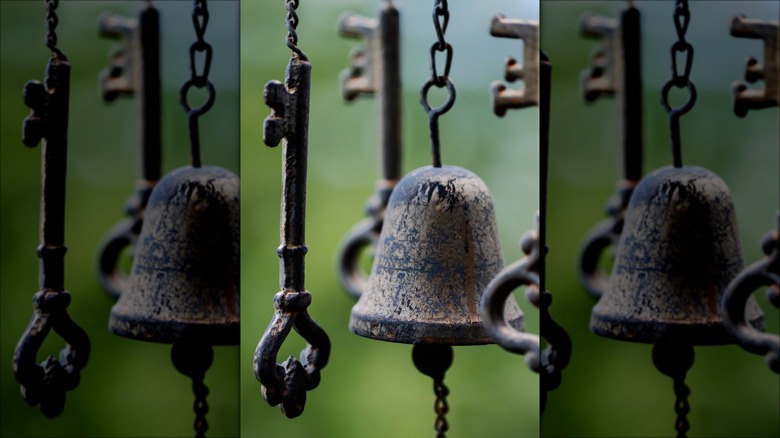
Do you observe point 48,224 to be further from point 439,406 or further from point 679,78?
point 679,78

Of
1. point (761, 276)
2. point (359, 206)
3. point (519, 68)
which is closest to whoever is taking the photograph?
point (761, 276)

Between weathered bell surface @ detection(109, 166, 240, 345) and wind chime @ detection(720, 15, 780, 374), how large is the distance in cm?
51

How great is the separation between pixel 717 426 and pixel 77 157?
1.29 meters

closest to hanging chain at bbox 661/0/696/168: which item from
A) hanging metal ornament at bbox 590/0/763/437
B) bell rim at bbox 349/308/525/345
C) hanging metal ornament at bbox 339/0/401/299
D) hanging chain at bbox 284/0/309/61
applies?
hanging metal ornament at bbox 590/0/763/437

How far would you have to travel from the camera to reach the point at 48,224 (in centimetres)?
104

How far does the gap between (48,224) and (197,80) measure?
0.24 metres

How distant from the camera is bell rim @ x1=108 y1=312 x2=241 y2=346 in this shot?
99cm

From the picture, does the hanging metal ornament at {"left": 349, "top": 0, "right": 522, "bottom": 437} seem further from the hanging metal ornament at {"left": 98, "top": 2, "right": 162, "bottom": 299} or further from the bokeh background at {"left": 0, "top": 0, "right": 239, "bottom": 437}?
the hanging metal ornament at {"left": 98, "top": 2, "right": 162, "bottom": 299}

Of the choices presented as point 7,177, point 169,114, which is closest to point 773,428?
point 169,114

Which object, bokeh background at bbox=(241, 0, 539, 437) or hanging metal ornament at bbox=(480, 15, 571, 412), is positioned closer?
hanging metal ornament at bbox=(480, 15, 571, 412)

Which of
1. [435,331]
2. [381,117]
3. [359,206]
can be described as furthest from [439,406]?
[359,206]

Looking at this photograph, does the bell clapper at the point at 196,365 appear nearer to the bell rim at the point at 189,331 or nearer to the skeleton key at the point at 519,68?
the bell rim at the point at 189,331

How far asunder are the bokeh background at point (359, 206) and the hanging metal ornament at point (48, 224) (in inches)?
43.6

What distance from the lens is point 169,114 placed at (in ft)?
4.42
